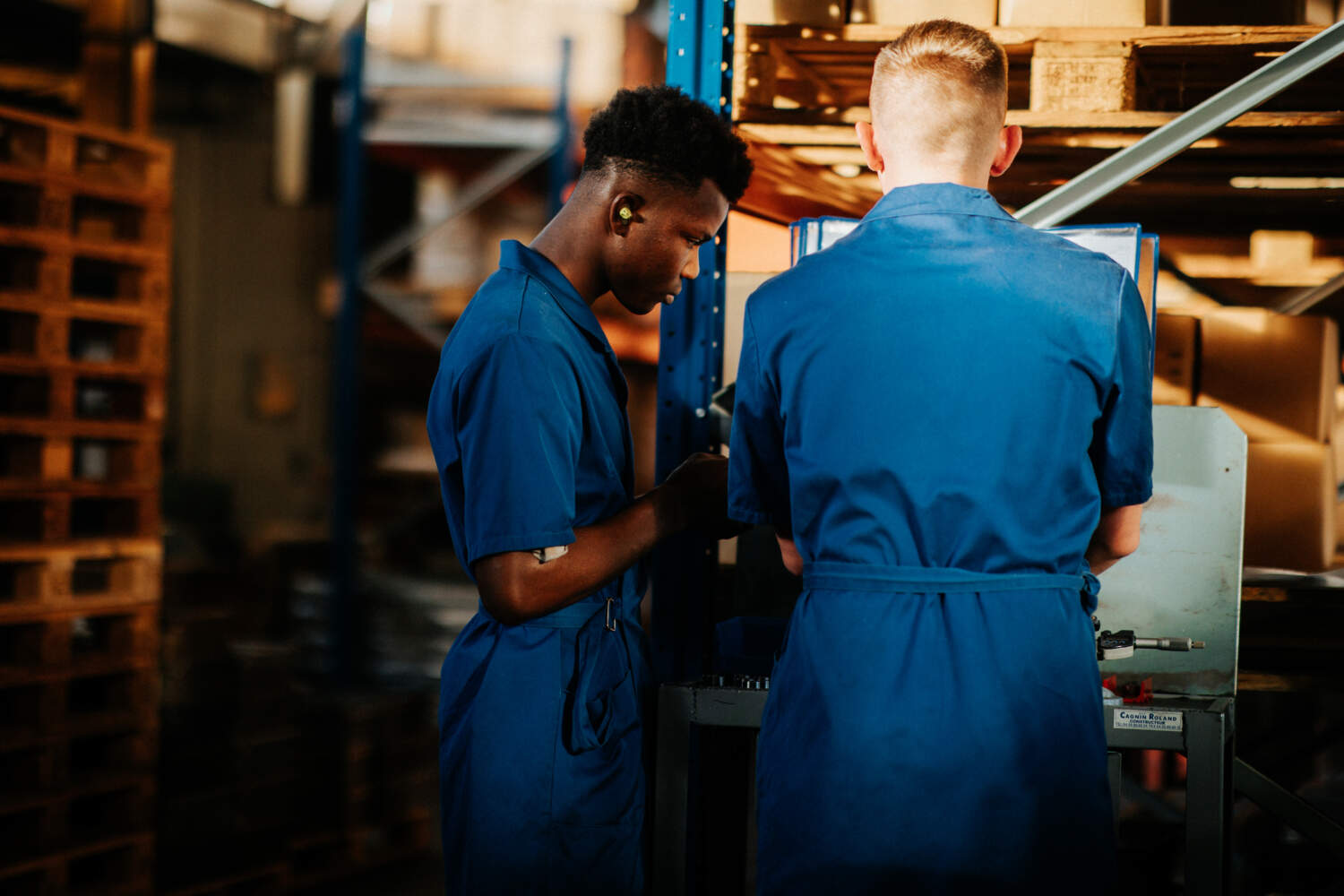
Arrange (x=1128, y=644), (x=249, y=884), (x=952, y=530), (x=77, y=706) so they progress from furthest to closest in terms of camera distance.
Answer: (x=77, y=706), (x=249, y=884), (x=1128, y=644), (x=952, y=530)

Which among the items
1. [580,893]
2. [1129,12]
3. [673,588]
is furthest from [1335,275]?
[580,893]

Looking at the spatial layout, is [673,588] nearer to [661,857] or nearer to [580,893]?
[661,857]

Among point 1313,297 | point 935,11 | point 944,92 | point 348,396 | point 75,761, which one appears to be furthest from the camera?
point 348,396

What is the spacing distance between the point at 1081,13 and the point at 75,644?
4.38 meters

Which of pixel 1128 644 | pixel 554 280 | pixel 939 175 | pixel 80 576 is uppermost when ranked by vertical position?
pixel 939 175

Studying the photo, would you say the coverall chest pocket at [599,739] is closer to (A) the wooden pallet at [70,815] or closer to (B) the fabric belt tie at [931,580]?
(B) the fabric belt tie at [931,580]

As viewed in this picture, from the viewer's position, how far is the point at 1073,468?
4.82ft

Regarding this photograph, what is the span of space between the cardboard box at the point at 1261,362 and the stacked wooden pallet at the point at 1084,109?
372 millimetres

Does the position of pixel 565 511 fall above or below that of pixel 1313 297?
below

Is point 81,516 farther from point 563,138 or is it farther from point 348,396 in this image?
point 563,138

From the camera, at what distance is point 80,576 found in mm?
4715

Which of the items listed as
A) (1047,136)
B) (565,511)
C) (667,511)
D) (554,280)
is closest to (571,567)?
(565,511)

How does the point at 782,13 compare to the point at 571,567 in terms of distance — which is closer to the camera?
the point at 571,567

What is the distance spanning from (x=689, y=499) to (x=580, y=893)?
0.68 m
